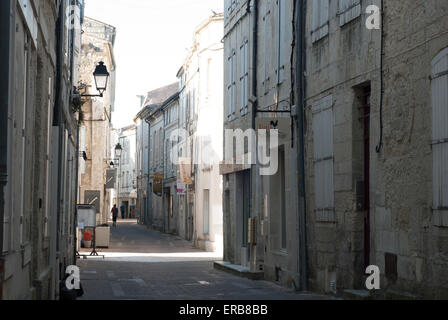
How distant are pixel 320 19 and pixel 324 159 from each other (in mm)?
2566

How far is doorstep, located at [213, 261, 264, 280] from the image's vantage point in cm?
1795

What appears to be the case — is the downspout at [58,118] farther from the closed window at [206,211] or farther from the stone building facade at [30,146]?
the closed window at [206,211]

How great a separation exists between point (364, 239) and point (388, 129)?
7.16ft

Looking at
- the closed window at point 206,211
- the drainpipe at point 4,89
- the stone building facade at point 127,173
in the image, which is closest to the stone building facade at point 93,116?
the closed window at point 206,211

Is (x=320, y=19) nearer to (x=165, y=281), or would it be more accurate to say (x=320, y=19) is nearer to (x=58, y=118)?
(x=58, y=118)

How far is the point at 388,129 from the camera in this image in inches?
418

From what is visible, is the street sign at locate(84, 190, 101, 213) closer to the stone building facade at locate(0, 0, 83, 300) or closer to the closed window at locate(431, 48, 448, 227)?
the stone building facade at locate(0, 0, 83, 300)

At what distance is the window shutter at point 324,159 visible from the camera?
1296 centimetres

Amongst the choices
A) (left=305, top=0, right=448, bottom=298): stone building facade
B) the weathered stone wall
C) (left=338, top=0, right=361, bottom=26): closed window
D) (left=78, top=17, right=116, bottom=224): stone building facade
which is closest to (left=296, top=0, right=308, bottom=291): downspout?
(left=305, top=0, right=448, bottom=298): stone building facade

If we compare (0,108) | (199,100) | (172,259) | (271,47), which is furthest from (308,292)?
(199,100)

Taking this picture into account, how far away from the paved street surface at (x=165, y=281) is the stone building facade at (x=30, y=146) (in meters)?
1.53

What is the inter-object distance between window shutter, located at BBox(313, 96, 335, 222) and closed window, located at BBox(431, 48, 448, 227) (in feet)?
12.8

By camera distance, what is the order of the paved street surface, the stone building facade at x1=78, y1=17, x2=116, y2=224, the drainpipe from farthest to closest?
the stone building facade at x1=78, y1=17, x2=116, y2=224 → the paved street surface → the drainpipe
